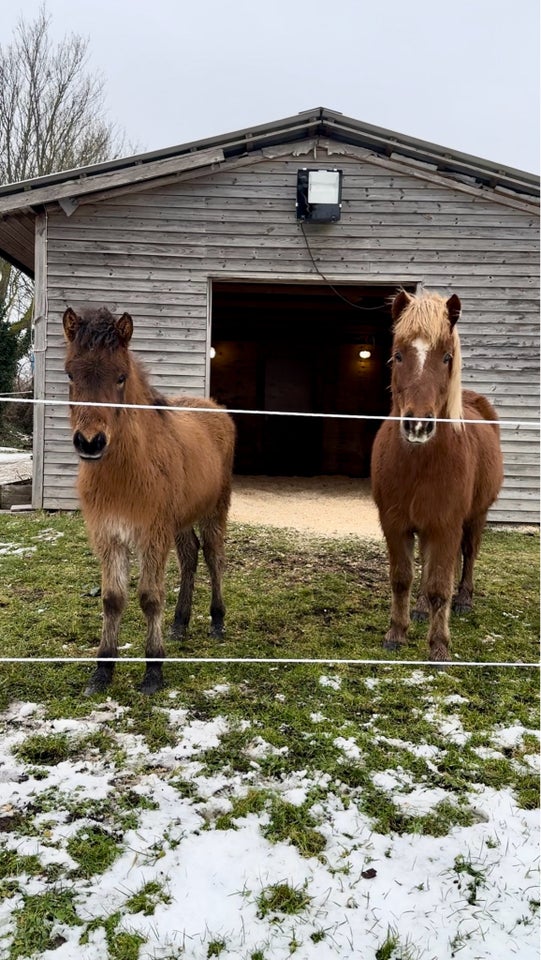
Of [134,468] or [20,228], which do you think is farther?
[20,228]

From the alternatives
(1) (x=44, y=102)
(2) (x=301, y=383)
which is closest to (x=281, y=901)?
(2) (x=301, y=383)

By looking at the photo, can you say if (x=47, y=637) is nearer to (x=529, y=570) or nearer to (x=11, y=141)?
(x=529, y=570)

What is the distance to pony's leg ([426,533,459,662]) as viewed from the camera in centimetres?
311

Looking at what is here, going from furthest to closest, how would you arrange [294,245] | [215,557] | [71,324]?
[294,245] < [215,557] < [71,324]

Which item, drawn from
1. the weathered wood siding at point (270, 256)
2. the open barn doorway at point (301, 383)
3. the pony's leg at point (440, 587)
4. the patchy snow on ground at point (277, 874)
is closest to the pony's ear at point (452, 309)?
the pony's leg at point (440, 587)

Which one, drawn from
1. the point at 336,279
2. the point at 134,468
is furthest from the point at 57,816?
the point at 336,279

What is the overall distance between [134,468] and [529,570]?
440 cm

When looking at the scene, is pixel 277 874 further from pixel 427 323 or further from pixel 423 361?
pixel 427 323

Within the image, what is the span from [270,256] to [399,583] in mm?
5199

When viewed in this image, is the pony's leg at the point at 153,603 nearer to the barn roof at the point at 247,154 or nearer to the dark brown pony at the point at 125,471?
the dark brown pony at the point at 125,471

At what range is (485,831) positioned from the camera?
1.95 m

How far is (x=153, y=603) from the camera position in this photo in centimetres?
286

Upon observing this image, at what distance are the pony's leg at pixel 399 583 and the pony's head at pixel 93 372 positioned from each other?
1.84 meters

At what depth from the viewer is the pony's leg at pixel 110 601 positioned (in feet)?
9.11
